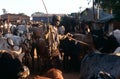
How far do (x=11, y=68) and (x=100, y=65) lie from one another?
1924 mm

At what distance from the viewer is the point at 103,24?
26.3m

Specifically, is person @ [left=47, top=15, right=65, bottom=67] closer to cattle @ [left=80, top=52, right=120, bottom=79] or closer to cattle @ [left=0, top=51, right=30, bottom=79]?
cattle @ [left=80, top=52, right=120, bottom=79]

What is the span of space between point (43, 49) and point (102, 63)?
17.9ft

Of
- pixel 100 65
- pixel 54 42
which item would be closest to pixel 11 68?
pixel 100 65

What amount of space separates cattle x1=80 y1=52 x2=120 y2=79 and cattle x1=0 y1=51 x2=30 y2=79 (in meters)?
1.33

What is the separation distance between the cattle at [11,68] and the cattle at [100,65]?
1.33 meters

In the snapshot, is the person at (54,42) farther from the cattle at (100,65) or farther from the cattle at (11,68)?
the cattle at (11,68)

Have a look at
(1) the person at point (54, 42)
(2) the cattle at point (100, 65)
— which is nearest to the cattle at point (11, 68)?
(2) the cattle at point (100, 65)

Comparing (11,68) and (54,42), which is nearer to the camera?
(11,68)

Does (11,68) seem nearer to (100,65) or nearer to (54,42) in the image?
(100,65)

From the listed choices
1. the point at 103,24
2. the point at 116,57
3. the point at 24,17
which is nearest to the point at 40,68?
the point at 116,57

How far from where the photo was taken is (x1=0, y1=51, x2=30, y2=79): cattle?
7609mm

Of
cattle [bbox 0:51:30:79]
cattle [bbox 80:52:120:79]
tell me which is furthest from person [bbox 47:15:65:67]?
cattle [bbox 0:51:30:79]

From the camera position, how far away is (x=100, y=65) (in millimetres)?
7656
